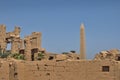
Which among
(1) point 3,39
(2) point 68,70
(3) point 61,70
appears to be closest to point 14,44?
(1) point 3,39

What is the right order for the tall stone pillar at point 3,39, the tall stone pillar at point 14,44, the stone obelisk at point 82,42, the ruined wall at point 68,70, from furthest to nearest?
the tall stone pillar at point 3,39, the tall stone pillar at point 14,44, the stone obelisk at point 82,42, the ruined wall at point 68,70

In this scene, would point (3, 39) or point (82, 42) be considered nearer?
point (82, 42)

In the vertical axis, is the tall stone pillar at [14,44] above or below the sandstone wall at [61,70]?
above

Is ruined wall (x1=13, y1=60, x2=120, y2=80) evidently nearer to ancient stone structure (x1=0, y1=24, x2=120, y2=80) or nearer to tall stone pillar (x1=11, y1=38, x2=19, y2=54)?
ancient stone structure (x1=0, y1=24, x2=120, y2=80)

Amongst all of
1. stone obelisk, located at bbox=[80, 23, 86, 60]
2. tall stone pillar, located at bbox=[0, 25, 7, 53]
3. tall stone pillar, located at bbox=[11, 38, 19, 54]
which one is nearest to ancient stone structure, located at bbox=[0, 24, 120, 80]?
stone obelisk, located at bbox=[80, 23, 86, 60]

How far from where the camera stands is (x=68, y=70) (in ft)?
76.4

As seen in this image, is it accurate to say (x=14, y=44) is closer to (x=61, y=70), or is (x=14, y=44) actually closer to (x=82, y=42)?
(x=82, y=42)

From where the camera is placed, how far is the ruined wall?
73.2 ft

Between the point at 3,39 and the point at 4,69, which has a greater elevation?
the point at 3,39

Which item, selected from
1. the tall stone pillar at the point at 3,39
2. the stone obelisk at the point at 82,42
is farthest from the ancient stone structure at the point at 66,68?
the tall stone pillar at the point at 3,39

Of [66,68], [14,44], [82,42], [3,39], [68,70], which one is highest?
[3,39]

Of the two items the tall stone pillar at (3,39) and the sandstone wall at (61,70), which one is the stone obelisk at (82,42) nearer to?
the sandstone wall at (61,70)

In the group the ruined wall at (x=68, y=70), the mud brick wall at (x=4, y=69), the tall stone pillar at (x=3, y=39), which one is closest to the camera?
the ruined wall at (x=68, y=70)

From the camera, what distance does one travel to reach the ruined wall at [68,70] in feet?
73.2
